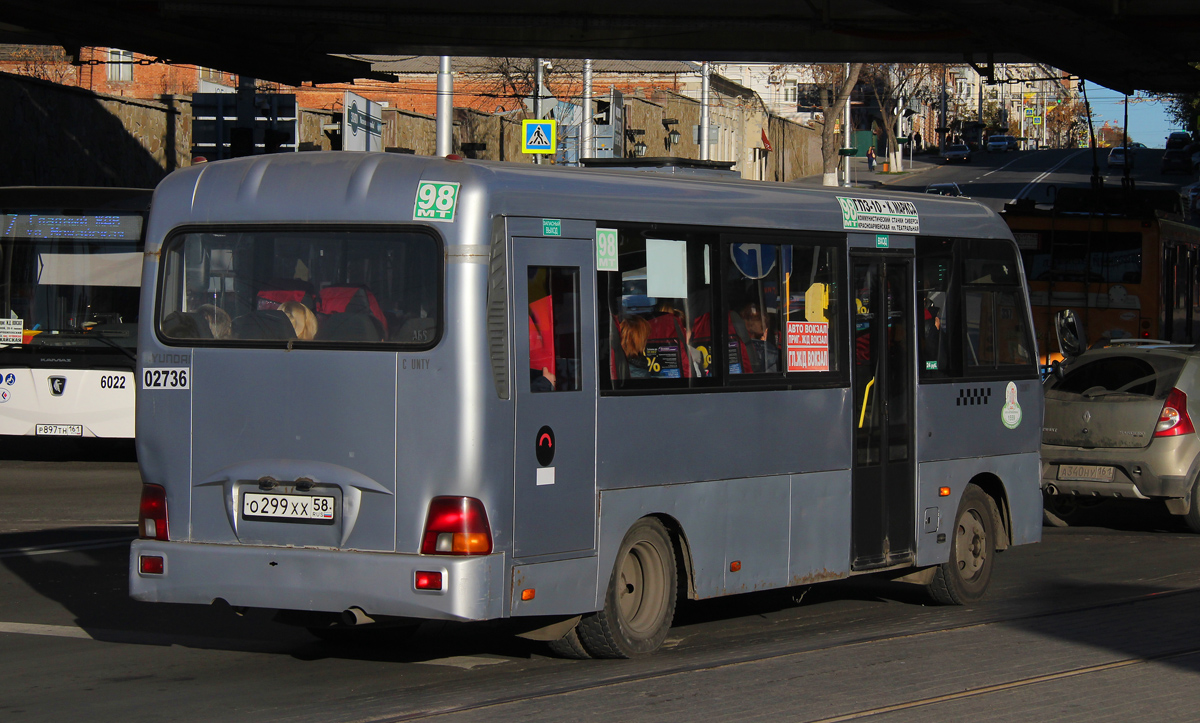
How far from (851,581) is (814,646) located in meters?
2.97

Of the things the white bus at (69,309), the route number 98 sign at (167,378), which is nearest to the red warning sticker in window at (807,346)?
the route number 98 sign at (167,378)

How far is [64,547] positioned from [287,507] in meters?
5.22

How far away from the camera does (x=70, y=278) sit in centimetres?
1722

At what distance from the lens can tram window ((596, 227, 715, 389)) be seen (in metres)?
7.41

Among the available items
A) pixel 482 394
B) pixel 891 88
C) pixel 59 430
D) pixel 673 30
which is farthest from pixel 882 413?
pixel 891 88

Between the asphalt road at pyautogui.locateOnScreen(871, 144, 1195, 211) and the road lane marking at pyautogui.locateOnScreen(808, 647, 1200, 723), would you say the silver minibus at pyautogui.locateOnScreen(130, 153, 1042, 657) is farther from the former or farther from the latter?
the asphalt road at pyautogui.locateOnScreen(871, 144, 1195, 211)

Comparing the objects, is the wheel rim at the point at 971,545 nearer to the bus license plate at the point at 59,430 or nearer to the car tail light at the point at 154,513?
the car tail light at the point at 154,513

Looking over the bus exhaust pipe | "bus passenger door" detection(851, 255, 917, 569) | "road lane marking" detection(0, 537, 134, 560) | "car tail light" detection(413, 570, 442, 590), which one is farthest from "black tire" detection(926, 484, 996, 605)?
"road lane marking" detection(0, 537, 134, 560)

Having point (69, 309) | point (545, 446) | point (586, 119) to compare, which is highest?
point (586, 119)

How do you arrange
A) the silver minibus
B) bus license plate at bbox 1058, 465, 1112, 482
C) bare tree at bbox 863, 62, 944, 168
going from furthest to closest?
bare tree at bbox 863, 62, 944, 168 → bus license plate at bbox 1058, 465, 1112, 482 → the silver minibus

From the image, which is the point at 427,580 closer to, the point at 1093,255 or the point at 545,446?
the point at 545,446

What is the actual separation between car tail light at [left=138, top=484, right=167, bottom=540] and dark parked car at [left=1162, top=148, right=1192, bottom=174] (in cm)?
9366

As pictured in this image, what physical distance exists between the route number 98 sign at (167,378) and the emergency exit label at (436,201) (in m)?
1.43

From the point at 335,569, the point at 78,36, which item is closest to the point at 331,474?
the point at 335,569
